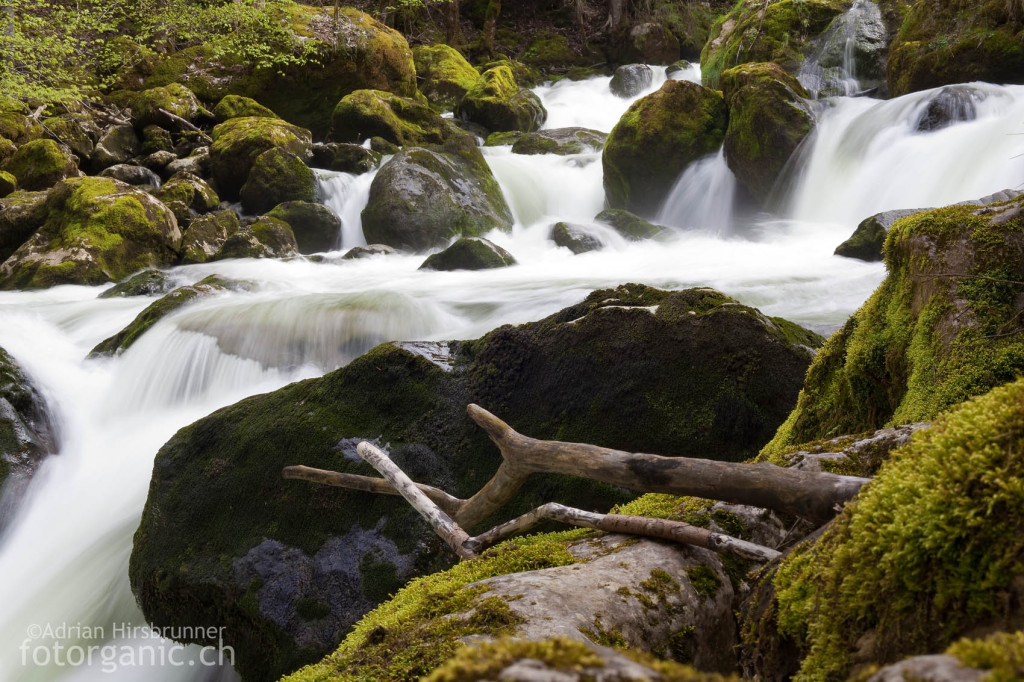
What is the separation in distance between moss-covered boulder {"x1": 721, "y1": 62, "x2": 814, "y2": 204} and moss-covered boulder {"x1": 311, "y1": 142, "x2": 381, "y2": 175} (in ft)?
29.5

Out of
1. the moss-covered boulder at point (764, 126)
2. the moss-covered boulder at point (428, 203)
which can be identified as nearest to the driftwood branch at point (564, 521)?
the moss-covered boulder at point (428, 203)

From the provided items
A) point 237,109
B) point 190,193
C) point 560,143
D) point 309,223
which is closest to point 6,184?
point 190,193

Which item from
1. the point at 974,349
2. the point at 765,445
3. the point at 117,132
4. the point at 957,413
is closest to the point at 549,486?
the point at 765,445

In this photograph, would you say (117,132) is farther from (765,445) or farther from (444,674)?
(444,674)

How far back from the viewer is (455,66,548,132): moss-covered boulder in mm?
23391

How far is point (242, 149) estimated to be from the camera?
1638cm

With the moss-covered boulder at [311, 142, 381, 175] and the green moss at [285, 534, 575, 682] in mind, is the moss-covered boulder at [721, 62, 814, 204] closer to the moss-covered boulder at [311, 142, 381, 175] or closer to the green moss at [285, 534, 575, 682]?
the moss-covered boulder at [311, 142, 381, 175]

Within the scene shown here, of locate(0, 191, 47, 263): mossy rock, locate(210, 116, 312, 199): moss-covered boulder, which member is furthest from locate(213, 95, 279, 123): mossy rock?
locate(0, 191, 47, 263): mossy rock

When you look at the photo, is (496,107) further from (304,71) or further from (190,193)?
(190,193)

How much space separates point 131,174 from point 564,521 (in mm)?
17598

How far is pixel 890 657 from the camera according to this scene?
1200 mm

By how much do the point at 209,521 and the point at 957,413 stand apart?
13.2 ft

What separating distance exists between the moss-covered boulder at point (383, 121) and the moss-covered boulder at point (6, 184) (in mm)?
8218

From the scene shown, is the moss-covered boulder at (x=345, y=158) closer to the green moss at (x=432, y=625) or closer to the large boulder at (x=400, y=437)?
the large boulder at (x=400, y=437)
